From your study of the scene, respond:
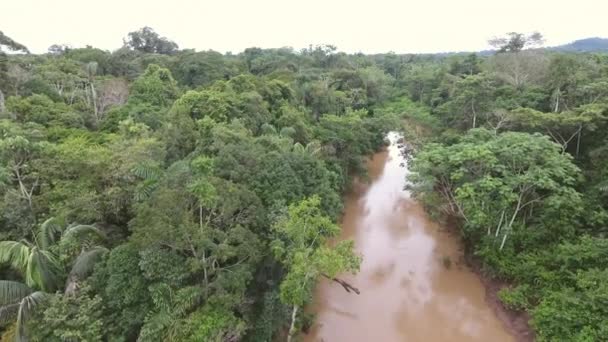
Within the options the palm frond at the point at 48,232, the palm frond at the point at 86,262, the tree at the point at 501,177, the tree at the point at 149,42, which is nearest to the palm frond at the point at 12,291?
the palm frond at the point at 86,262

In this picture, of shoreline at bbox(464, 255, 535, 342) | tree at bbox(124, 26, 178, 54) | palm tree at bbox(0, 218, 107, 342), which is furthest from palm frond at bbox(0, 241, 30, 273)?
tree at bbox(124, 26, 178, 54)

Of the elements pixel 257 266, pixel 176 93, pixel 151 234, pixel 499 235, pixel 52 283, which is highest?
pixel 176 93

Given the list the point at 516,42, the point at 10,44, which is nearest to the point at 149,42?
the point at 10,44

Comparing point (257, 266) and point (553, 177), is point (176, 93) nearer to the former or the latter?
point (257, 266)

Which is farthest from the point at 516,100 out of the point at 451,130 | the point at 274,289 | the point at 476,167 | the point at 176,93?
the point at 176,93

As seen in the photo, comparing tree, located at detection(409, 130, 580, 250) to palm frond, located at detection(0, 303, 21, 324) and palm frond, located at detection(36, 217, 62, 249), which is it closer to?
palm frond, located at detection(36, 217, 62, 249)

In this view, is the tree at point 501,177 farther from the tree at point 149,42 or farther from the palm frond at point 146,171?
the tree at point 149,42
